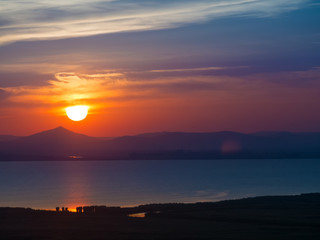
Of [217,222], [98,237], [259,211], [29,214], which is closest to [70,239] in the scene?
[98,237]

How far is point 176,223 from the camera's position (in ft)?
188

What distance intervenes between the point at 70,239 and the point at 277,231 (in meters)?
16.7

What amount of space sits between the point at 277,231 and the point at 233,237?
5.18m

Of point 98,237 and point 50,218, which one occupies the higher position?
point 50,218

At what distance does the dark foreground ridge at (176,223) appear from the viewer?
49125 mm

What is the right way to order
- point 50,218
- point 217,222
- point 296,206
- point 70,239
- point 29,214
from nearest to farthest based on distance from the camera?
point 70,239, point 217,222, point 50,218, point 29,214, point 296,206

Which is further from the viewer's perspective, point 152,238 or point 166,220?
point 166,220

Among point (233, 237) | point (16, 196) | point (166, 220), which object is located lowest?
point (233, 237)

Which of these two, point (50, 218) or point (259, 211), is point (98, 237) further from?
point (259, 211)

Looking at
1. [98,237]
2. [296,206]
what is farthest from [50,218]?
[296,206]

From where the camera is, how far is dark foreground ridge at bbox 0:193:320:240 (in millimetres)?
49125

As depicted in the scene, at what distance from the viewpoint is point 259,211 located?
68438mm

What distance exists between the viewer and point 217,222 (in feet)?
191

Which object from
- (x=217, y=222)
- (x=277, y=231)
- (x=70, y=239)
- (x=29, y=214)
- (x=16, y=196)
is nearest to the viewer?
(x=70, y=239)
